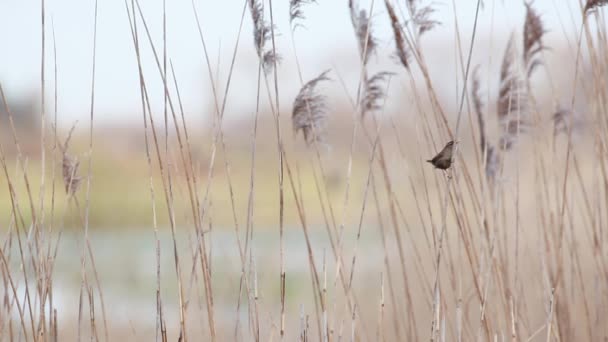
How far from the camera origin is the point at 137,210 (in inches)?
802

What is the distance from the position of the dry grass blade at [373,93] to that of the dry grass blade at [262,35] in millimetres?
227

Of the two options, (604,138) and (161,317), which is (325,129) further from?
(604,138)

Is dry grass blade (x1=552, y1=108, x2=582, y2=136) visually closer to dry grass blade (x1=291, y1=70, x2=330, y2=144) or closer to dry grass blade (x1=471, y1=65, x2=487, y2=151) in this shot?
dry grass blade (x1=471, y1=65, x2=487, y2=151)

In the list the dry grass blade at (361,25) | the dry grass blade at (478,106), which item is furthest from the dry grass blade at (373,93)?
the dry grass blade at (478,106)

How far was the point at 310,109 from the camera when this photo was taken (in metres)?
1.44

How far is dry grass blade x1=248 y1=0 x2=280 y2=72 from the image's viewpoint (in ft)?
4.41

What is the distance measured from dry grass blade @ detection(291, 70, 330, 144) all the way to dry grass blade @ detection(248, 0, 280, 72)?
0.07 m

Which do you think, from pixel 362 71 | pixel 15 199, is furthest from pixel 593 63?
pixel 15 199

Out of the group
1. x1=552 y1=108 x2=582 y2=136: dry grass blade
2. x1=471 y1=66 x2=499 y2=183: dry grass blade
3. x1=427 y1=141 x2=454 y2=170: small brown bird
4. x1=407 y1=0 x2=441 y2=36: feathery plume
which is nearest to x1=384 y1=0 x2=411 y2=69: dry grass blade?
x1=407 y1=0 x2=441 y2=36: feathery plume

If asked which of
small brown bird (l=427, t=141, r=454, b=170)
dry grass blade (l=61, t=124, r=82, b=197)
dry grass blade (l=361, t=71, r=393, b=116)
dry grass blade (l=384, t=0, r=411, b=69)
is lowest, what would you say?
small brown bird (l=427, t=141, r=454, b=170)

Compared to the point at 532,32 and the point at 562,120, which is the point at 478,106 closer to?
the point at 532,32

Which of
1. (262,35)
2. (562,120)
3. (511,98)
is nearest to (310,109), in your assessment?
(262,35)

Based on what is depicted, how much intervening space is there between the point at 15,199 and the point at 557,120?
1180 millimetres

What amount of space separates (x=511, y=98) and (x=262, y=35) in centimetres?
56
